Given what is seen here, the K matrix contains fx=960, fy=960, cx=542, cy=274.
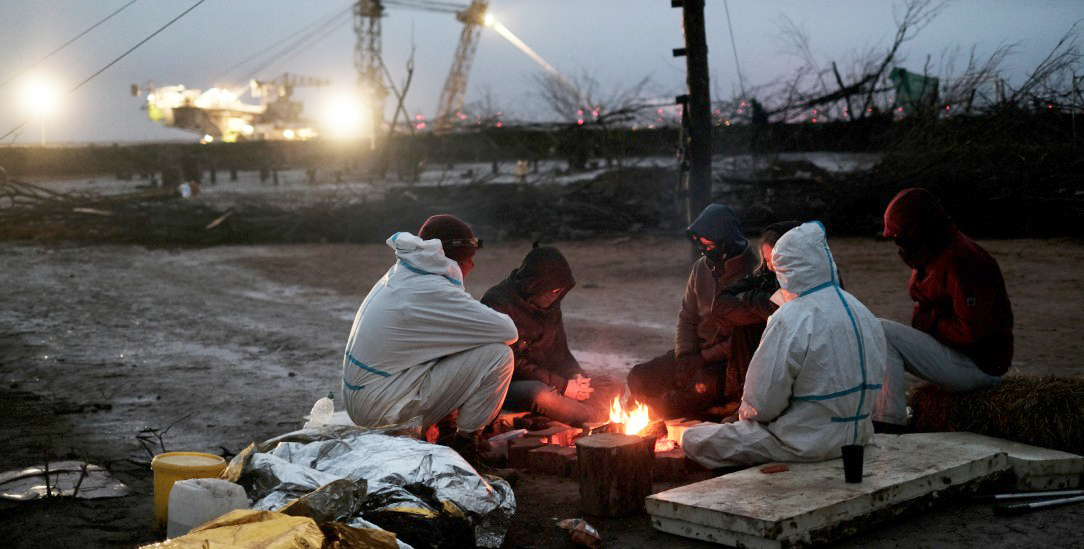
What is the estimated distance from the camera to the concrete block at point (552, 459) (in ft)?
18.1

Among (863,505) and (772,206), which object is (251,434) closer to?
(863,505)

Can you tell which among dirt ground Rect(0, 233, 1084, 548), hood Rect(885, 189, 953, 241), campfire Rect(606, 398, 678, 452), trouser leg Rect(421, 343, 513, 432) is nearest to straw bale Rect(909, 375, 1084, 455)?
dirt ground Rect(0, 233, 1084, 548)

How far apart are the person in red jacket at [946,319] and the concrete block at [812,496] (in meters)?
0.80

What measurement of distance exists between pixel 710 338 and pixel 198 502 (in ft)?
11.9

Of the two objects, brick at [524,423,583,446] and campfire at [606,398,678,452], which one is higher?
campfire at [606,398,678,452]

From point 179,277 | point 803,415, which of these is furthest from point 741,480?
point 179,277

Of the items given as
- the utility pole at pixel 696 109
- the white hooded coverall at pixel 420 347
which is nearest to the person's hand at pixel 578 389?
the white hooded coverall at pixel 420 347

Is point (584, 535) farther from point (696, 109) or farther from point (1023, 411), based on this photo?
point (696, 109)

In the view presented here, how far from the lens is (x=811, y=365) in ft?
15.2

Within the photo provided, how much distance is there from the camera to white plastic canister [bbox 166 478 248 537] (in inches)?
159

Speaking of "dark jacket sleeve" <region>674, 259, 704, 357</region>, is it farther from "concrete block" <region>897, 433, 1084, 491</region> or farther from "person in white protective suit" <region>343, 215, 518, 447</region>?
"concrete block" <region>897, 433, 1084, 491</region>

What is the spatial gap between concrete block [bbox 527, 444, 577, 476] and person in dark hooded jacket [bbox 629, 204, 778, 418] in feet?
3.83

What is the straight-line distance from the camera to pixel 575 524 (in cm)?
445

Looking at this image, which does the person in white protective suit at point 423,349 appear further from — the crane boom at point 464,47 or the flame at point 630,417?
the crane boom at point 464,47
